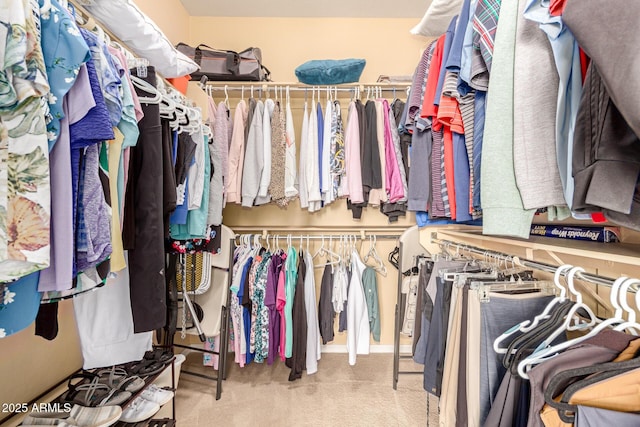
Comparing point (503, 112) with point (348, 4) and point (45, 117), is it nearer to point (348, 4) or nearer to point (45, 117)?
point (45, 117)

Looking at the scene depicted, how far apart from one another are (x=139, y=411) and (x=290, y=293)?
1.02 metres

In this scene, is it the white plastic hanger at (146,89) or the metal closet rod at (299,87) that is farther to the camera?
the metal closet rod at (299,87)

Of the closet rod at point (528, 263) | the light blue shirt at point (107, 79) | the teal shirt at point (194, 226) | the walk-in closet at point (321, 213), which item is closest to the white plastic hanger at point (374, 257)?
the walk-in closet at point (321, 213)

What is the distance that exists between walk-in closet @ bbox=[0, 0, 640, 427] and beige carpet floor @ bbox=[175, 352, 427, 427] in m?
0.02

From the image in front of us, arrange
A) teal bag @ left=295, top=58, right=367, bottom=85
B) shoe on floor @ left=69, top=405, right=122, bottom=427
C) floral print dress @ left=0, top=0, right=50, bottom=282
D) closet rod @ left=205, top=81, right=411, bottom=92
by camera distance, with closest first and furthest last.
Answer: floral print dress @ left=0, top=0, right=50, bottom=282
shoe on floor @ left=69, top=405, right=122, bottom=427
teal bag @ left=295, top=58, right=367, bottom=85
closet rod @ left=205, top=81, right=411, bottom=92

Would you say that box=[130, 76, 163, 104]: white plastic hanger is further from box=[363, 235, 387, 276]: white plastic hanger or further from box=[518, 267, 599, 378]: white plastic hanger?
box=[363, 235, 387, 276]: white plastic hanger

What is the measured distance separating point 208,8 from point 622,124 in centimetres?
296

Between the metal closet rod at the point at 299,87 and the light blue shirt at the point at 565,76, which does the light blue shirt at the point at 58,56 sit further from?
the metal closet rod at the point at 299,87

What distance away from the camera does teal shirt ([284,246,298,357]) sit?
2074 millimetres

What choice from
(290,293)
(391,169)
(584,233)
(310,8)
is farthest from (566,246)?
(310,8)

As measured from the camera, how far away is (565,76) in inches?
26.4

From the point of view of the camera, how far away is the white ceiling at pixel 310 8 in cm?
248

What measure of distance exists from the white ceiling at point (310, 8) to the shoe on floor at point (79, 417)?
9.14 ft

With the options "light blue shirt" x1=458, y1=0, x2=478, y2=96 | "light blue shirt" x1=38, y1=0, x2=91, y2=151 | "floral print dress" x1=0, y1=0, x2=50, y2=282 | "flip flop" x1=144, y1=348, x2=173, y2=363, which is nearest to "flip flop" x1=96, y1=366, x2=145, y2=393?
"flip flop" x1=144, y1=348, x2=173, y2=363
